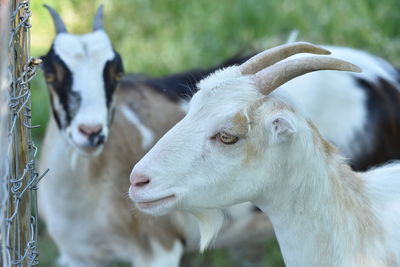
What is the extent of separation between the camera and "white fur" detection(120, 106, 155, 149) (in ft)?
13.9

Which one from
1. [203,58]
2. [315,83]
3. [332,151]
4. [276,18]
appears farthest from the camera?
[276,18]

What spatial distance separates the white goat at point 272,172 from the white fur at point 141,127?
1.72m

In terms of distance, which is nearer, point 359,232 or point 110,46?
point 359,232

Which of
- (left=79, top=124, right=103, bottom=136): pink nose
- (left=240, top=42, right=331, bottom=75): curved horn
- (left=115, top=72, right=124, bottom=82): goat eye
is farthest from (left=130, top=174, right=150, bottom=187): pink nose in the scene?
(left=115, top=72, right=124, bottom=82): goat eye

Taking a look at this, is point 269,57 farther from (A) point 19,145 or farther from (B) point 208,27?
(B) point 208,27

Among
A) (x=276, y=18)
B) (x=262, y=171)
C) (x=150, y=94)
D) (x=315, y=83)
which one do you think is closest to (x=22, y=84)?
(x=262, y=171)

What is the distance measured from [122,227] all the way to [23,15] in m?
1.84

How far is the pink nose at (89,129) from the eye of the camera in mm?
3629

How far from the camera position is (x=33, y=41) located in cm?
794

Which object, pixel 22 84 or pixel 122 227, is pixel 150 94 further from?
pixel 22 84

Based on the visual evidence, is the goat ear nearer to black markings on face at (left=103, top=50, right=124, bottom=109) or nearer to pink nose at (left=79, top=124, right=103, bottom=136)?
pink nose at (left=79, top=124, right=103, bottom=136)

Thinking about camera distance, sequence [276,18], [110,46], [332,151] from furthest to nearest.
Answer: [276,18] < [110,46] < [332,151]

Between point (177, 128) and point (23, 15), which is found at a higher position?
point (23, 15)

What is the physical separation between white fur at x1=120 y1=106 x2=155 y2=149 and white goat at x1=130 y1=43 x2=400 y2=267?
5.65 feet
